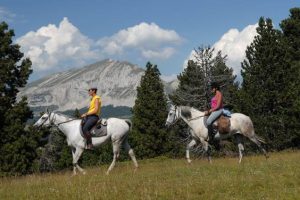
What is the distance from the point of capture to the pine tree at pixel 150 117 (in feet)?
168

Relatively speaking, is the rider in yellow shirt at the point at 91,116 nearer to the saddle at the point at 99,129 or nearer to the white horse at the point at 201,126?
the saddle at the point at 99,129

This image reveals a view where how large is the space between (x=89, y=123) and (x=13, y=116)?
14.6 metres

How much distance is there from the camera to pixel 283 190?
414 inches

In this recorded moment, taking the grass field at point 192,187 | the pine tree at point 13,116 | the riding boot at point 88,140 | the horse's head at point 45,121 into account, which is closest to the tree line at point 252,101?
the pine tree at point 13,116

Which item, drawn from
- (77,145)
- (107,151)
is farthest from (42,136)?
(107,151)

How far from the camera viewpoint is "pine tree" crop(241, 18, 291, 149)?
3272 cm

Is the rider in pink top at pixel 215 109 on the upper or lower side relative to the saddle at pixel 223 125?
upper

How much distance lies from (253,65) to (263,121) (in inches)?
167

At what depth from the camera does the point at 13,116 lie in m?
30.8

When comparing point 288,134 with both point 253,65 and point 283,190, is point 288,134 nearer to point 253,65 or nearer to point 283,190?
point 253,65

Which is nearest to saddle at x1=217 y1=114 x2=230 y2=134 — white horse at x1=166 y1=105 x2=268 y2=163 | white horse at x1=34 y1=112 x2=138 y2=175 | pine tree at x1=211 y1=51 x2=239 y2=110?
white horse at x1=166 y1=105 x2=268 y2=163

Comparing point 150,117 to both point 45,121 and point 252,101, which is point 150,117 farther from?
point 45,121

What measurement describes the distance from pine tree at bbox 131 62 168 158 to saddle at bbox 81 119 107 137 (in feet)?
108

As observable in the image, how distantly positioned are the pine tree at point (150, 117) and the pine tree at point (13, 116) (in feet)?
69.0
